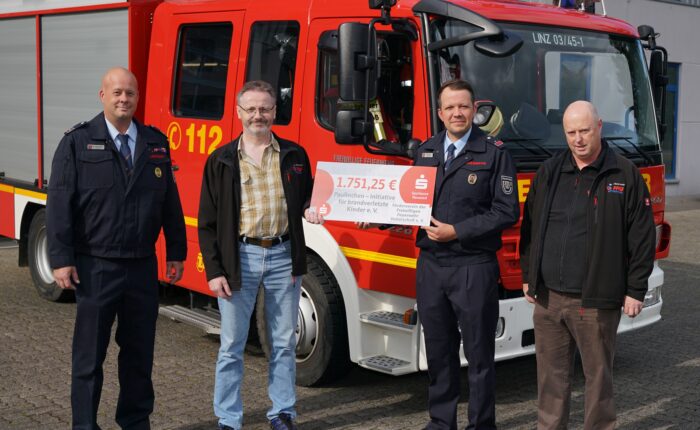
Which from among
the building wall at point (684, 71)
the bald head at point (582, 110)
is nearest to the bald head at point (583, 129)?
the bald head at point (582, 110)

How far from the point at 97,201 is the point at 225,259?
2.35 feet

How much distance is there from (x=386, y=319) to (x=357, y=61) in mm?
1505

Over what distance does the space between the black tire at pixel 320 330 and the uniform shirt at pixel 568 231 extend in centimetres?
176

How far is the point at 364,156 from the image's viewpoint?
18.9 feet

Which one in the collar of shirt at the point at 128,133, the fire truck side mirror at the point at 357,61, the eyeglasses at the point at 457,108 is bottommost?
the collar of shirt at the point at 128,133

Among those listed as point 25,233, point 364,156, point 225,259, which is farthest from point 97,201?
point 25,233

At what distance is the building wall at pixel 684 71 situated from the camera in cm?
2059

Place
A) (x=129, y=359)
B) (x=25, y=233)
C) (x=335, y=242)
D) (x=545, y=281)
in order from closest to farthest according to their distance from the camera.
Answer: (x=545, y=281) → (x=129, y=359) → (x=335, y=242) → (x=25, y=233)

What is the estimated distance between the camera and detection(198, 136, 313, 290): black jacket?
16.4 ft

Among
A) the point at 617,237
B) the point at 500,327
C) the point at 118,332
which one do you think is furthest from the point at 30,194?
the point at 617,237

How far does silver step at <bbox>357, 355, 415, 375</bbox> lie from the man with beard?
2.37ft

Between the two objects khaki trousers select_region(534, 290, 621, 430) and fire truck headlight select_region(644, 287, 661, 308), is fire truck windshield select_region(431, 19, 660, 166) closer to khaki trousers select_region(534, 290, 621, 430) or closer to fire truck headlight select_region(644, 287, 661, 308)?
fire truck headlight select_region(644, 287, 661, 308)

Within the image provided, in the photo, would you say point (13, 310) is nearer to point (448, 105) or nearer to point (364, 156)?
point (364, 156)

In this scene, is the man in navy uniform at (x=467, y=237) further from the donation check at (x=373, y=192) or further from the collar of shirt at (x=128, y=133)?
the collar of shirt at (x=128, y=133)
